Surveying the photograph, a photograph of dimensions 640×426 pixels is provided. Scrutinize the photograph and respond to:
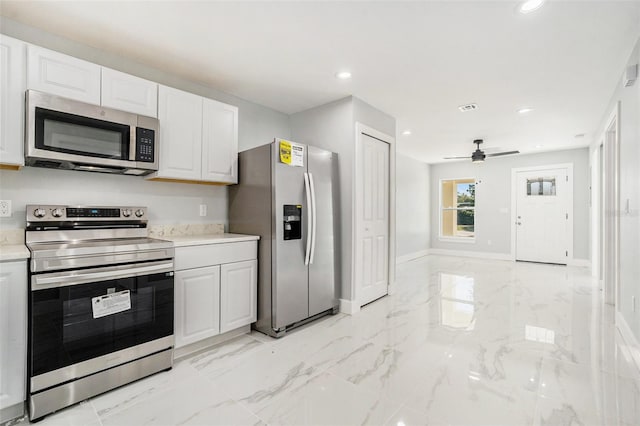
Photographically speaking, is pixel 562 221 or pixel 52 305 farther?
pixel 562 221

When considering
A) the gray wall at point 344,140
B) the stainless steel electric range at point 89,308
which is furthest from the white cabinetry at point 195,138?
the gray wall at point 344,140

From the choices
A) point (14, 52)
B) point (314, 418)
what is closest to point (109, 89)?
point (14, 52)

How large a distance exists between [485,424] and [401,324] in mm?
1504

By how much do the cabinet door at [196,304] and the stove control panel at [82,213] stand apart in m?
0.73

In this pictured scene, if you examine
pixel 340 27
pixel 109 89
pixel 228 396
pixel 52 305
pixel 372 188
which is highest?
pixel 340 27

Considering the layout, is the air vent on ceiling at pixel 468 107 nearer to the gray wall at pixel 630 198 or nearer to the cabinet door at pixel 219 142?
the gray wall at pixel 630 198

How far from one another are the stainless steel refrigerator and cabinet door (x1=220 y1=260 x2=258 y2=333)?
3.3 inches

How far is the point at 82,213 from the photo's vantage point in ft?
7.75

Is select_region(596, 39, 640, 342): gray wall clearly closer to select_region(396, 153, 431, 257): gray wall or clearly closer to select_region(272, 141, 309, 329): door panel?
select_region(272, 141, 309, 329): door panel

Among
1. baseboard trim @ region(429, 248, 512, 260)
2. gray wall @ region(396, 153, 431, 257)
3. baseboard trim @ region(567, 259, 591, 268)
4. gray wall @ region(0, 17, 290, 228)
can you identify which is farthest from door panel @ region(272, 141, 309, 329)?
baseboard trim @ region(567, 259, 591, 268)

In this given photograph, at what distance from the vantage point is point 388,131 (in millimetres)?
4227

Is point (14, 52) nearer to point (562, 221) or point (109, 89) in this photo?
point (109, 89)

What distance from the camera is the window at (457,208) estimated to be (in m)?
7.85

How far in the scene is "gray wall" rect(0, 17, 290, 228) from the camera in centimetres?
218
